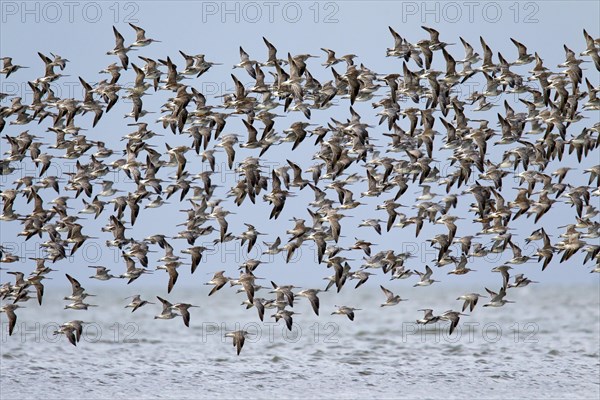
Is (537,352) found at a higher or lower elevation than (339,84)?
lower

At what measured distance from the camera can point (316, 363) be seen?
49781mm

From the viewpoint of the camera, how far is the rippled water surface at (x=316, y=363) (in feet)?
137

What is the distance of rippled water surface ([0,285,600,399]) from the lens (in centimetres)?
4191

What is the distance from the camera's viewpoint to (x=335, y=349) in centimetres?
5609

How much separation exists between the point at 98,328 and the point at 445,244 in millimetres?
46987

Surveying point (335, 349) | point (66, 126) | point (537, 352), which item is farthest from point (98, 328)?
point (66, 126)

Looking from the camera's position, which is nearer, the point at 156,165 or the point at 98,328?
the point at 156,165

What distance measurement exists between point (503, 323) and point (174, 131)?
4769 cm

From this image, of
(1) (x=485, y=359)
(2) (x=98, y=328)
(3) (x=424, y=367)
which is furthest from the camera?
(2) (x=98, y=328)

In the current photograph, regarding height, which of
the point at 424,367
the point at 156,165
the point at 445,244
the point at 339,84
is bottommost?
the point at 424,367

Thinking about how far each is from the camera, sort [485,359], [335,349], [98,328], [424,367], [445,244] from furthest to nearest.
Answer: [98,328] → [335,349] → [485,359] → [424,367] → [445,244]

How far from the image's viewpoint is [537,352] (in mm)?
52688

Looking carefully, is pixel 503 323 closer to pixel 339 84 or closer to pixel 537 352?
pixel 537 352

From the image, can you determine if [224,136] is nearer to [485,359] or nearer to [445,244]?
[445,244]
